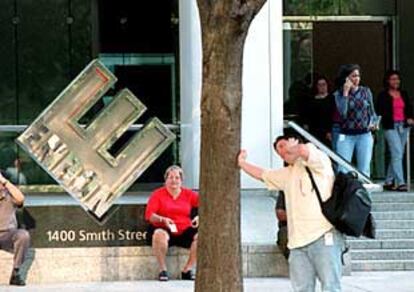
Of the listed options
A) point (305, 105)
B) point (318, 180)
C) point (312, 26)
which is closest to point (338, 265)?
point (318, 180)

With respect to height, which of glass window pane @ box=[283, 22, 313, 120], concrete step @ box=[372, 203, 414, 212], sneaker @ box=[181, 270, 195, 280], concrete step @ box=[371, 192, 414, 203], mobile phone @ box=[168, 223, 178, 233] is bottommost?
sneaker @ box=[181, 270, 195, 280]

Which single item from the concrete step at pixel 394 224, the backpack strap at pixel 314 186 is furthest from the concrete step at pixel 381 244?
the backpack strap at pixel 314 186

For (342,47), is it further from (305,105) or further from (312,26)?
(305,105)

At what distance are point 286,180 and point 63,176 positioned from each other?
4.00m

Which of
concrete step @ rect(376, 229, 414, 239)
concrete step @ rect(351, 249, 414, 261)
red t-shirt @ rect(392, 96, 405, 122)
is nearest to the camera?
concrete step @ rect(351, 249, 414, 261)

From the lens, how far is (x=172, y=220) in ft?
35.3

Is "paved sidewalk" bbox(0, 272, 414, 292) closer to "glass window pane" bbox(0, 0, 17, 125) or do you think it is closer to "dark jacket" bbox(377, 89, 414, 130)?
"dark jacket" bbox(377, 89, 414, 130)

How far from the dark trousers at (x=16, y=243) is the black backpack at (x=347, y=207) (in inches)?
165

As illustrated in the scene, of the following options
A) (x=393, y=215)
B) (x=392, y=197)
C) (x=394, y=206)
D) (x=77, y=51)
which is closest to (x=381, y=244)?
(x=393, y=215)

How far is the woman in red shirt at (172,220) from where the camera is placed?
1072 centimetres

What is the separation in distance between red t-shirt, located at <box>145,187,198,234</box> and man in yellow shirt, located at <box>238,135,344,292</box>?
325 centimetres

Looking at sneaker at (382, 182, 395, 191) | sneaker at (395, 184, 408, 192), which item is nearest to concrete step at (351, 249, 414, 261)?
sneaker at (395, 184, 408, 192)

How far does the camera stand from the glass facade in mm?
18734

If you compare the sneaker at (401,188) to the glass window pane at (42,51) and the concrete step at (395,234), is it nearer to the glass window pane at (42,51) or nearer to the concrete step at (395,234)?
the concrete step at (395,234)
